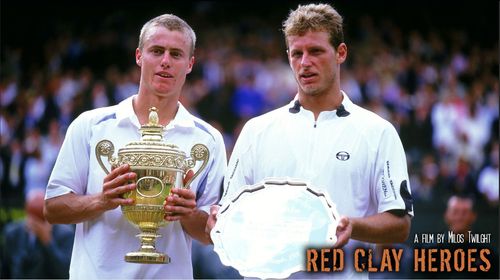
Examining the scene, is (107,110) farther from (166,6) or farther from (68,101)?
(166,6)

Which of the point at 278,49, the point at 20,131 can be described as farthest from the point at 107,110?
the point at 278,49

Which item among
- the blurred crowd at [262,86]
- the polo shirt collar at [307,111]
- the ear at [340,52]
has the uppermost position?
the blurred crowd at [262,86]

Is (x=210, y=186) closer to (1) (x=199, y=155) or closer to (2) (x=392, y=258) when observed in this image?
(1) (x=199, y=155)

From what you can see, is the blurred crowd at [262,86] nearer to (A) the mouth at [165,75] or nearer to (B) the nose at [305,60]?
(A) the mouth at [165,75]

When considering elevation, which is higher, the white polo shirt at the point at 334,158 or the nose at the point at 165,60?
the nose at the point at 165,60

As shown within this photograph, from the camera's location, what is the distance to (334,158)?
14.0 feet

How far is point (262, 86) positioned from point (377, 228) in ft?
38.5

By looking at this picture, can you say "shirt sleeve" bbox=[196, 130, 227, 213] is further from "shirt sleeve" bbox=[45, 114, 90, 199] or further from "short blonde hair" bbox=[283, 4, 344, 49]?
"short blonde hair" bbox=[283, 4, 344, 49]

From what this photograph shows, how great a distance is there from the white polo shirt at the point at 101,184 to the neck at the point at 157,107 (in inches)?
1.4

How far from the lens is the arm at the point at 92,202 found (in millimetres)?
4250

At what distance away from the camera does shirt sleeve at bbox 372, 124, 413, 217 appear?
4215 mm

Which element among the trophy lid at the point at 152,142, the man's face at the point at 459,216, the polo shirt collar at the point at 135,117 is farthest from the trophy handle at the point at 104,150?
the man's face at the point at 459,216

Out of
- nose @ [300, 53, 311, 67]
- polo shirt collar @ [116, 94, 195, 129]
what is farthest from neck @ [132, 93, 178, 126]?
nose @ [300, 53, 311, 67]

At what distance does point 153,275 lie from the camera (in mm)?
4680
